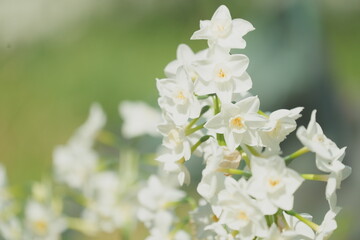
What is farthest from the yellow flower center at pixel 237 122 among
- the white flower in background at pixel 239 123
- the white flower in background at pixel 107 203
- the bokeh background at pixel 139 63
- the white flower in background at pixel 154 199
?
the bokeh background at pixel 139 63

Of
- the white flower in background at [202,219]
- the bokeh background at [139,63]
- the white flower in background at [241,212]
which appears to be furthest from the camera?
the bokeh background at [139,63]

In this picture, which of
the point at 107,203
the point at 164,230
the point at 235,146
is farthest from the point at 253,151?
the point at 107,203

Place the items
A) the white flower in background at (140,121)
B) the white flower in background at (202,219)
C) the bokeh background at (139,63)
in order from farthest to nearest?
the bokeh background at (139,63) < the white flower in background at (140,121) < the white flower in background at (202,219)

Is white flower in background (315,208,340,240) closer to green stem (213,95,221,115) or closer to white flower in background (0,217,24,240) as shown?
green stem (213,95,221,115)

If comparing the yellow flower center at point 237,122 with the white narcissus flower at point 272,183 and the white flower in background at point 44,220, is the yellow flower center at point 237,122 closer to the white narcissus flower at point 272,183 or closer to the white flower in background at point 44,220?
the white narcissus flower at point 272,183

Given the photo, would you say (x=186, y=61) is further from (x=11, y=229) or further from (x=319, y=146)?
(x=11, y=229)

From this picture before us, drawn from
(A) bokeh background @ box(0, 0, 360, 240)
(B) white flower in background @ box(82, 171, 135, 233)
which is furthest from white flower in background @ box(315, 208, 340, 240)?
(A) bokeh background @ box(0, 0, 360, 240)

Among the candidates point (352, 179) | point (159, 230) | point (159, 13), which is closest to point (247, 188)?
point (159, 230)
